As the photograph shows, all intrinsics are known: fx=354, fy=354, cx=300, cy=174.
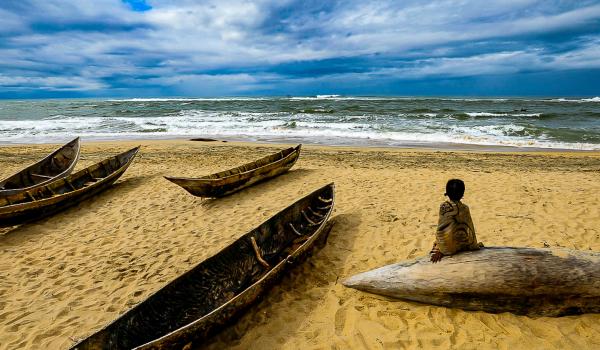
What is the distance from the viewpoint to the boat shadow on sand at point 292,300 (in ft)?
14.4

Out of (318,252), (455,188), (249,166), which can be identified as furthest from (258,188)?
(455,188)

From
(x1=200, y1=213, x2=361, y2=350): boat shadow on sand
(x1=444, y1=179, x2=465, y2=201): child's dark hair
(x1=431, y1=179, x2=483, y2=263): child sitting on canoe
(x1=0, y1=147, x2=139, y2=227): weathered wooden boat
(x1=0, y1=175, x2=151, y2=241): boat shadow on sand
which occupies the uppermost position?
(x1=444, y1=179, x2=465, y2=201): child's dark hair

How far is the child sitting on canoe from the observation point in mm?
4172

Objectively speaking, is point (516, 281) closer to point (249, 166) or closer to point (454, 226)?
point (454, 226)

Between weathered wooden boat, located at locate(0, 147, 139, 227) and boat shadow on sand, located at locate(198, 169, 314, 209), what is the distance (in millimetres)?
3222

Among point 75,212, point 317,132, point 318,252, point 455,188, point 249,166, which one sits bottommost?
point 318,252

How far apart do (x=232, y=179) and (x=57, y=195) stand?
435cm

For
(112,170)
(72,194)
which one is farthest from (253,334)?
(112,170)

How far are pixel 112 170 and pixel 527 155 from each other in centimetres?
1639

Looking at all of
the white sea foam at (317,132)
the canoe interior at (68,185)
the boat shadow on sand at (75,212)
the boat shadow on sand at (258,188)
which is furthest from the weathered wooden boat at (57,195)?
the white sea foam at (317,132)

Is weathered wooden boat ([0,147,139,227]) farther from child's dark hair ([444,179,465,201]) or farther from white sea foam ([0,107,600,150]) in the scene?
white sea foam ([0,107,600,150])

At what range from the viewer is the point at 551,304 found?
4.21 m

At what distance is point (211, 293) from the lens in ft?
16.0

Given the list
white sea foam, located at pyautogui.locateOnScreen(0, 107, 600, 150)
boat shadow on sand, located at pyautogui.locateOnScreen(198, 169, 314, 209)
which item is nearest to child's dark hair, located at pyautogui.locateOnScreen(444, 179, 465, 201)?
boat shadow on sand, located at pyautogui.locateOnScreen(198, 169, 314, 209)
